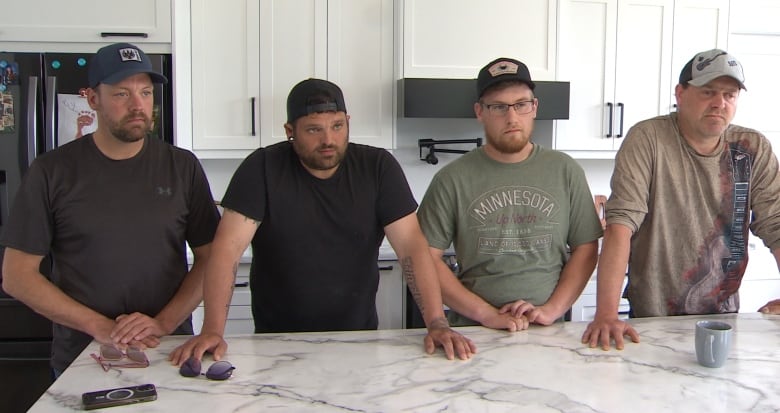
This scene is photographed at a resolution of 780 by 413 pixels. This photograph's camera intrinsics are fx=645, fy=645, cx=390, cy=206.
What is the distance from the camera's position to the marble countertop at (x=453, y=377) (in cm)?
118

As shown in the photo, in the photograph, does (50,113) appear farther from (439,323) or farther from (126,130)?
(439,323)

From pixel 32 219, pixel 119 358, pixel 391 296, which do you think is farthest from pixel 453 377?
pixel 391 296

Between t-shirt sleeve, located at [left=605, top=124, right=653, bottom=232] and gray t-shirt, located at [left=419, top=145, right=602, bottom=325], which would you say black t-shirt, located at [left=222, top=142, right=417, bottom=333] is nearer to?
gray t-shirt, located at [left=419, top=145, right=602, bottom=325]

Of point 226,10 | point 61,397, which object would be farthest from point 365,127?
point 61,397

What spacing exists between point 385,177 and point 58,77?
74.7 inches

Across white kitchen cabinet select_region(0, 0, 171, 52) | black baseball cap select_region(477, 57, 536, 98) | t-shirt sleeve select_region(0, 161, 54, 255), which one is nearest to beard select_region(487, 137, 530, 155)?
black baseball cap select_region(477, 57, 536, 98)

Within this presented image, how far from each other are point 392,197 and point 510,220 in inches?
13.1

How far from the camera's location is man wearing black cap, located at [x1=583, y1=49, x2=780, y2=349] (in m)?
1.80

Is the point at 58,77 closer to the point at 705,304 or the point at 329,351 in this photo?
the point at 329,351

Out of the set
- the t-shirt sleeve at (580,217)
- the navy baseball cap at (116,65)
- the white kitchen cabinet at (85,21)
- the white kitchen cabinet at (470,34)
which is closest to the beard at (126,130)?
the navy baseball cap at (116,65)

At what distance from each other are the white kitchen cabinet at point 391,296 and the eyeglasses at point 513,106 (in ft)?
4.76

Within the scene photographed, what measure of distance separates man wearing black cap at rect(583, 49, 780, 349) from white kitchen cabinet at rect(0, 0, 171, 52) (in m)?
2.22

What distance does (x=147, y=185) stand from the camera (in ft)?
5.59

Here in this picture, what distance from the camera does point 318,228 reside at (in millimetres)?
1771
